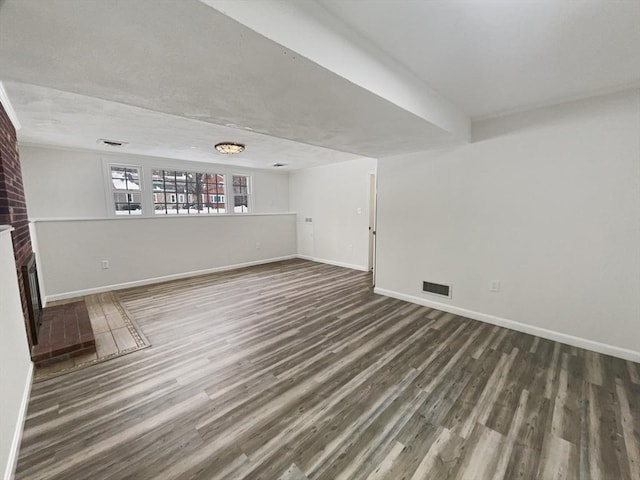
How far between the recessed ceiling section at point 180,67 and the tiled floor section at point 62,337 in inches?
83.2

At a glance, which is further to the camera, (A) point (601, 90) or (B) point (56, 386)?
(A) point (601, 90)

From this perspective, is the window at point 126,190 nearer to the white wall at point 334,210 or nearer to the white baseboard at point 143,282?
the white baseboard at point 143,282

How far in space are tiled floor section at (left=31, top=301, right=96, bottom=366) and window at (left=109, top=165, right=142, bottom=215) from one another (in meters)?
2.13

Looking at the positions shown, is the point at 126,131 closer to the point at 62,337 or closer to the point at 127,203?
the point at 127,203

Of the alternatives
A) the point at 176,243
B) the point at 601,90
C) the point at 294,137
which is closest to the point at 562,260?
the point at 601,90

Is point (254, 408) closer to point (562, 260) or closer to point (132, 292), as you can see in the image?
point (562, 260)

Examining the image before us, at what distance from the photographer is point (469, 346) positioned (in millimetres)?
2553

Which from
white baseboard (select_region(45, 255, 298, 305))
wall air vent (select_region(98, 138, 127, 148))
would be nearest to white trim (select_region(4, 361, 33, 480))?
white baseboard (select_region(45, 255, 298, 305))

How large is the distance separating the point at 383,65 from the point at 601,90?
205 cm

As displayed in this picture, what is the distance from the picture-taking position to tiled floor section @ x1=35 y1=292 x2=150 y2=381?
2.23m

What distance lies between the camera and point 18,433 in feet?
4.94

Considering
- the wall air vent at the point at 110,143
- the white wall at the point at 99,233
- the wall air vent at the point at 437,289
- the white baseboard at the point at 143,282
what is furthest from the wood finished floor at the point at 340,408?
the wall air vent at the point at 110,143

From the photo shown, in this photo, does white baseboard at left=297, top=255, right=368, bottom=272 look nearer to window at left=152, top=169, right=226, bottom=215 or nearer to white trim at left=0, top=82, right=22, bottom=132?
window at left=152, top=169, right=226, bottom=215

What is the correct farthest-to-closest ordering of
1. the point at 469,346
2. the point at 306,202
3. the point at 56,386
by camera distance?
the point at 306,202, the point at 469,346, the point at 56,386
